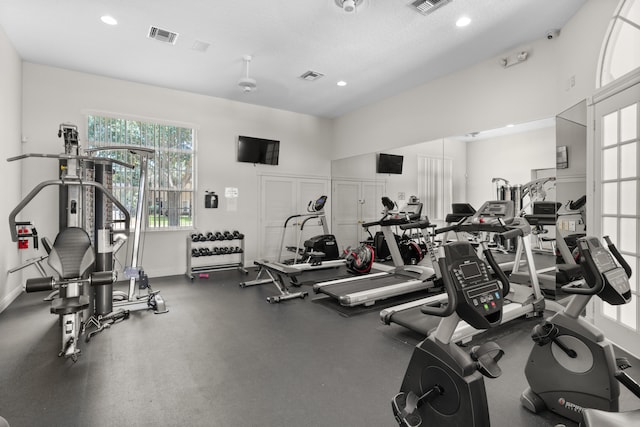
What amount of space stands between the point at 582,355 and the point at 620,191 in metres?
2.03

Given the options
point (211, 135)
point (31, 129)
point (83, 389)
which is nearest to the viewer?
point (83, 389)

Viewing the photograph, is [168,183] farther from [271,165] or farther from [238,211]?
[271,165]

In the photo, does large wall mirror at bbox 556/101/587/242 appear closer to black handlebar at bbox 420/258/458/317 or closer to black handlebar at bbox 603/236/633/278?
black handlebar at bbox 603/236/633/278

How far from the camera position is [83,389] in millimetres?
2387

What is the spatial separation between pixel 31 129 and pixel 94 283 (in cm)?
398

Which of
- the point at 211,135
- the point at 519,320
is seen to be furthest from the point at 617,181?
the point at 211,135

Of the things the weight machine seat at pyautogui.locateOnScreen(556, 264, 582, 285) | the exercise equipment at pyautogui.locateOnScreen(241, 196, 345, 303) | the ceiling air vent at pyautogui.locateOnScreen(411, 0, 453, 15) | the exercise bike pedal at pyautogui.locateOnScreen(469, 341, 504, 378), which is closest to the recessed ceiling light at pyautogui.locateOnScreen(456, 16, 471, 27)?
the ceiling air vent at pyautogui.locateOnScreen(411, 0, 453, 15)

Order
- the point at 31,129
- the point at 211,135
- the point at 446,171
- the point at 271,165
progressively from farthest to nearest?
1. the point at 271,165
2. the point at 211,135
3. the point at 446,171
4. the point at 31,129

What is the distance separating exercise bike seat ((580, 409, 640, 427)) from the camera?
4.71 feet

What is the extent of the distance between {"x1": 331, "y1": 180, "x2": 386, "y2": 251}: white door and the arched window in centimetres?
431

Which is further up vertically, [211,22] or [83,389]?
[211,22]

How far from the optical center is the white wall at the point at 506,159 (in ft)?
13.9

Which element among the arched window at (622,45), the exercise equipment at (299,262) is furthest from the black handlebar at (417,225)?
the arched window at (622,45)

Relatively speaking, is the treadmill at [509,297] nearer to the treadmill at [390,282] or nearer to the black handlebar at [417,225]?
the treadmill at [390,282]
